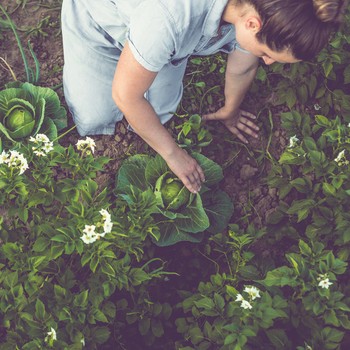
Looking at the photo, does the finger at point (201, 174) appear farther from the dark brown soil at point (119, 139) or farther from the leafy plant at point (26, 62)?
the leafy plant at point (26, 62)

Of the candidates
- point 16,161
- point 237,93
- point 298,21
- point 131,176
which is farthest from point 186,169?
point 298,21

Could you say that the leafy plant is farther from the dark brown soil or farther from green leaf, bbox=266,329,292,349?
green leaf, bbox=266,329,292,349

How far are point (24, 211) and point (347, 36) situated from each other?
1511mm

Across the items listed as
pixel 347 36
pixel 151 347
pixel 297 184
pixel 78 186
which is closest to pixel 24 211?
pixel 78 186

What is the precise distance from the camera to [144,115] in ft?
6.04

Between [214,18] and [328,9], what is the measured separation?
0.38 metres

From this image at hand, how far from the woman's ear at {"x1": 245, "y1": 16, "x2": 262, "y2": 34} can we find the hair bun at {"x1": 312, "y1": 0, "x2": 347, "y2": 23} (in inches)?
6.4

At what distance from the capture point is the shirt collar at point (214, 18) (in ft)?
5.04

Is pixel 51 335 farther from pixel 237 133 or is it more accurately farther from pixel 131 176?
pixel 237 133

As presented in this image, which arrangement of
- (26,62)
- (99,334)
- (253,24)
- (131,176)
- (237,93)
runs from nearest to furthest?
1. (253,24)
2. (99,334)
3. (131,176)
4. (237,93)
5. (26,62)

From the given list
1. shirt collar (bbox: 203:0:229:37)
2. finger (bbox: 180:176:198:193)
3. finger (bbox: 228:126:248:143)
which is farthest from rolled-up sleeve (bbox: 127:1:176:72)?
finger (bbox: 228:126:248:143)

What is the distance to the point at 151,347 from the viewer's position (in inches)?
80.7

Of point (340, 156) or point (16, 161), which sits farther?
point (340, 156)

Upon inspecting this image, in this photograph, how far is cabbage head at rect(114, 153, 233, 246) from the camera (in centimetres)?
207
